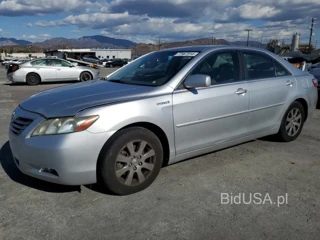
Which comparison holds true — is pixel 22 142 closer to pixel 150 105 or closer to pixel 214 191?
pixel 150 105

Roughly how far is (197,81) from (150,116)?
680mm

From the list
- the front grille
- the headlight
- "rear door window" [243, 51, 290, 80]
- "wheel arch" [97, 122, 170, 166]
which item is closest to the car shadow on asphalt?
the front grille

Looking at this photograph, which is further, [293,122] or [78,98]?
[293,122]

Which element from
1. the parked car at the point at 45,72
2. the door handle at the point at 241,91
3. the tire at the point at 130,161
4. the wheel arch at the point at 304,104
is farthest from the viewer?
the parked car at the point at 45,72

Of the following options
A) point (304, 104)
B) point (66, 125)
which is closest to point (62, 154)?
point (66, 125)

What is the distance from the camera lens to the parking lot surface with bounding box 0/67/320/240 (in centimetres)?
255

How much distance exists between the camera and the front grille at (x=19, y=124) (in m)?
3.00

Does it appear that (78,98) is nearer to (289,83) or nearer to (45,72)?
(289,83)

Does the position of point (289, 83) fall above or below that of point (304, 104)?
above

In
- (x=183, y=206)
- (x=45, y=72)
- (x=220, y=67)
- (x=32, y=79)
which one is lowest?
(x=32, y=79)

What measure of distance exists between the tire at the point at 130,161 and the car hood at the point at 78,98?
15.3 inches

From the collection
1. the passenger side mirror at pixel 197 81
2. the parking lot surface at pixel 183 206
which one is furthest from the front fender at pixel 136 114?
the parking lot surface at pixel 183 206

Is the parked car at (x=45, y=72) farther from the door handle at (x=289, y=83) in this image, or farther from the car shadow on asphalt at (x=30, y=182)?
the door handle at (x=289, y=83)

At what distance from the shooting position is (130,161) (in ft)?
10.1
